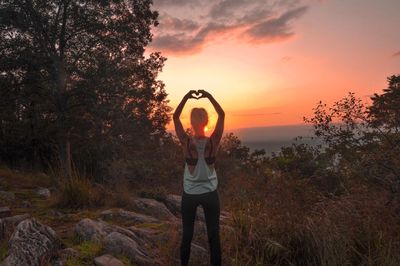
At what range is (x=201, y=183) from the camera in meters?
4.78

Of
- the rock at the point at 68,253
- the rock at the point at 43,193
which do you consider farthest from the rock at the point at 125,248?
the rock at the point at 43,193

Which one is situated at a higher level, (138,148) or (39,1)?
(39,1)

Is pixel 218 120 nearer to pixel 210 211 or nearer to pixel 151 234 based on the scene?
pixel 210 211

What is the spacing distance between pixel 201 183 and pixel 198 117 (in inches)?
29.4

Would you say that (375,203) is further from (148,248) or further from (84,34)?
(84,34)

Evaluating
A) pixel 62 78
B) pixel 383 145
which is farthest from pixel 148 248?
pixel 62 78

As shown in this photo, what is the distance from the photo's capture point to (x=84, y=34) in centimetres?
1730

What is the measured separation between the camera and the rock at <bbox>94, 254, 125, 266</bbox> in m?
5.19

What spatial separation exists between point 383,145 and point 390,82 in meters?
15.3

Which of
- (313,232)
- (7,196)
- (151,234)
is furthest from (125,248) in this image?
(7,196)

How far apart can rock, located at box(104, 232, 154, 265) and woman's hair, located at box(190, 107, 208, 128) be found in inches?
78.3

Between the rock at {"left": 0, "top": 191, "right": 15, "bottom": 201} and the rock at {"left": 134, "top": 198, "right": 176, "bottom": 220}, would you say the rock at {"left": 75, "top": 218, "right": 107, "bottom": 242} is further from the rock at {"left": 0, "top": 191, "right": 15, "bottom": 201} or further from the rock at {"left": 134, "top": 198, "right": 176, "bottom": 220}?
the rock at {"left": 0, "top": 191, "right": 15, "bottom": 201}

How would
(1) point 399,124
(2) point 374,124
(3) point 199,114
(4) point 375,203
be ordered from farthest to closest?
1. (2) point 374,124
2. (1) point 399,124
3. (4) point 375,203
4. (3) point 199,114

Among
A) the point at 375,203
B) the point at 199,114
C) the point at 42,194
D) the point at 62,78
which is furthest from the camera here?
the point at 62,78
